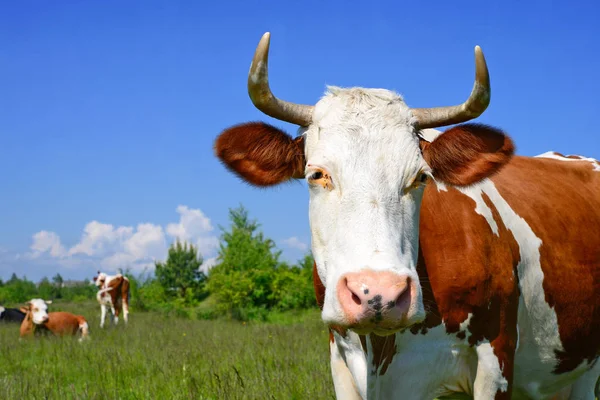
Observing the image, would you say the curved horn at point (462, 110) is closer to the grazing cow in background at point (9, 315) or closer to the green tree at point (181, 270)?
the grazing cow in background at point (9, 315)

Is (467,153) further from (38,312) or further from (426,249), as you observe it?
(38,312)

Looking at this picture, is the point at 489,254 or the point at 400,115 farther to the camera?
the point at 489,254

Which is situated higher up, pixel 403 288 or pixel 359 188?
pixel 359 188

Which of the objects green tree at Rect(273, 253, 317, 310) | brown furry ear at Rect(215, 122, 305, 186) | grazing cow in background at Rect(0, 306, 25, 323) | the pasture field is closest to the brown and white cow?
brown furry ear at Rect(215, 122, 305, 186)

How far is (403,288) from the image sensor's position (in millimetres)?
2582

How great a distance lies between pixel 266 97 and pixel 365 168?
0.81 meters

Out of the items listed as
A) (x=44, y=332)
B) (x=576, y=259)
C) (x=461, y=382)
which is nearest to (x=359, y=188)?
(x=461, y=382)

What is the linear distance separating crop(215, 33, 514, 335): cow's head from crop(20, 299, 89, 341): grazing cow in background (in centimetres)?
1425

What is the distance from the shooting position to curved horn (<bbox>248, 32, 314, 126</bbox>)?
3373 millimetres

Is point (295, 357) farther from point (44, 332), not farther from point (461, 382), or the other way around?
point (44, 332)

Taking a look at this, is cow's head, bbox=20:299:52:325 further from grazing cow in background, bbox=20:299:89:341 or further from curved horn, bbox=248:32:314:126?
curved horn, bbox=248:32:314:126

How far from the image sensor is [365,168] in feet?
9.89

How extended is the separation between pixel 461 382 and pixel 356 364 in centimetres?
64

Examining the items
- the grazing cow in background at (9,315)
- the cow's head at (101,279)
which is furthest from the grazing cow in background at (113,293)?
the grazing cow in background at (9,315)
